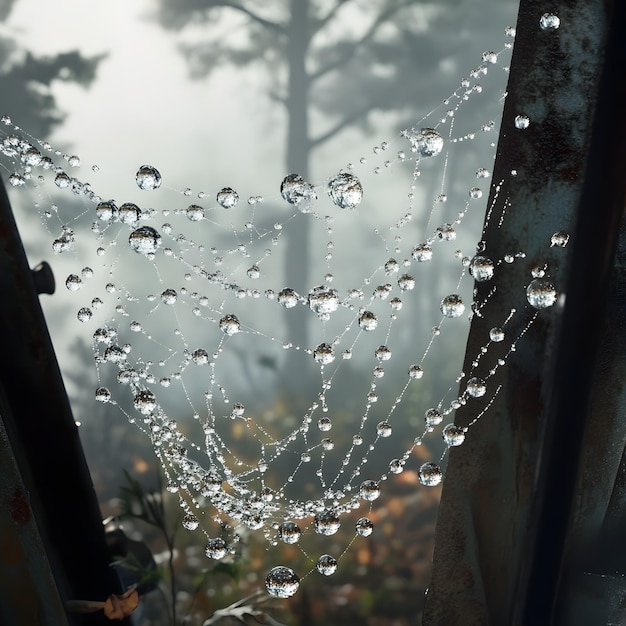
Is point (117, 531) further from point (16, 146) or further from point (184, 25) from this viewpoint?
point (184, 25)

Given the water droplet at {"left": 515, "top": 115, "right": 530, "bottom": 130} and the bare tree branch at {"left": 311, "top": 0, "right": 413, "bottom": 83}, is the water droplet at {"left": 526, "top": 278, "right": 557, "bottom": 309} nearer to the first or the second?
the water droplet at {"left": 515, "top": 115, "right": 530, "bottom": 130}

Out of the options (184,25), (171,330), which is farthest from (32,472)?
(184,25)

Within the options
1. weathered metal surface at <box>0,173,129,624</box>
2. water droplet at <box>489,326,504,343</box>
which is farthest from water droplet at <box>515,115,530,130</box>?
weathered metal surface at <box>0,173,129,624</box>

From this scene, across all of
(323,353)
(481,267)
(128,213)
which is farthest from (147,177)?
(481,267)

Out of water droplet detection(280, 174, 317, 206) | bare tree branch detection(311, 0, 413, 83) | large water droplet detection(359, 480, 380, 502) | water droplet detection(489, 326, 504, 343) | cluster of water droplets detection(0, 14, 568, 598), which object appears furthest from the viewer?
bare tree branch detection(311, 0, 413, 83)

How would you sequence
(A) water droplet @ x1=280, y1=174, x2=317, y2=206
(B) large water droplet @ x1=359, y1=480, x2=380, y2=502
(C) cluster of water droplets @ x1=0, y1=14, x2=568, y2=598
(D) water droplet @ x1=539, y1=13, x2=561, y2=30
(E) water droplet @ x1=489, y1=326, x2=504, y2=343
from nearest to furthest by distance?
(D) water droplet @ x1=539, y1=13, x2=561, y2=30 < (E) water droplet @ x1=489, y1=326, x2=504, y2=343 < (A) water droplet @ x1=280, y1=174, x2=317, y2=206 < (B) large water droplet @ x1=359, y1=480, x2=380, y2=502 < (C) cluster of water droplets @ x1=0, y1=14, x2=568, y2=598
